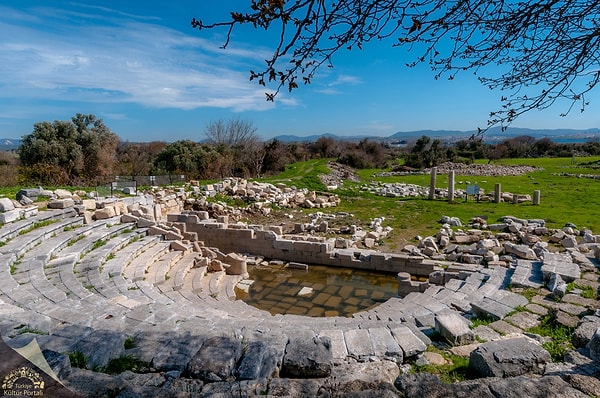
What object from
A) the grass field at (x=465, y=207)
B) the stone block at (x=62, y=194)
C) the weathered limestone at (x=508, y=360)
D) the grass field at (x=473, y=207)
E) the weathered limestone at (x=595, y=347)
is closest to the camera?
the weathered limestone at (x=508, y=360)

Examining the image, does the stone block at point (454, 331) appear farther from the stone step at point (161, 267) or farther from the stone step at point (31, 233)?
the stone step at point (31, 233)

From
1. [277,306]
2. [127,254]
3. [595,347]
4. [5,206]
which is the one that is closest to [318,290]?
[277,306]

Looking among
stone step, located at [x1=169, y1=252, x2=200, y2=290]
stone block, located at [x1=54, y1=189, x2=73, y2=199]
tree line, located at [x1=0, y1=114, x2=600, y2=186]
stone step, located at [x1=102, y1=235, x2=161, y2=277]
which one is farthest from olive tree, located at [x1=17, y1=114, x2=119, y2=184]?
stone step, located at [x1=169, y1=252, x2=200, y2=290]

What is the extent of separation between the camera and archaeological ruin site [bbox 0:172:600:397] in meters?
3.35

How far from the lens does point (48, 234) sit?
32.6ft

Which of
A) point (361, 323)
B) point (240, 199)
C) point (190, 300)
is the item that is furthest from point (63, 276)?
point (240, 199)

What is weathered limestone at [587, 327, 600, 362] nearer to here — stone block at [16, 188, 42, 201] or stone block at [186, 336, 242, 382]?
stone block at [186, 336, 242, 382]

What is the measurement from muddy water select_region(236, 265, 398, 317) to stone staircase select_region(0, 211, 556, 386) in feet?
2.75

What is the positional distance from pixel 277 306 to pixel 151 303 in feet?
11.7

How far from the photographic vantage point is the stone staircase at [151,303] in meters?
4.19

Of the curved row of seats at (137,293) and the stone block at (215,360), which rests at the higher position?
the stone block at (215,360)

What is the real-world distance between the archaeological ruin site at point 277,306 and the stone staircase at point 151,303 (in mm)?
30

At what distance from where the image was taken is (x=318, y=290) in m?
10.2

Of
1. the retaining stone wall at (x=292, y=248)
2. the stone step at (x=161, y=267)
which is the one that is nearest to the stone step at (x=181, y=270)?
the stone step at (x=161, y=267)
